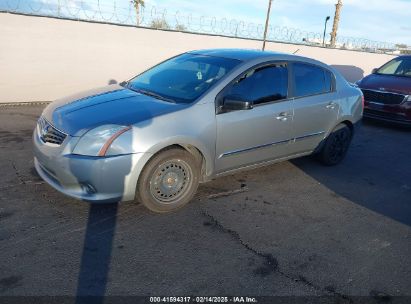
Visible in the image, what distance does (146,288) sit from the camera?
111 inches

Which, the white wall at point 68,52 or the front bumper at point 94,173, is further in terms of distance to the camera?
the white wall at point 68,52

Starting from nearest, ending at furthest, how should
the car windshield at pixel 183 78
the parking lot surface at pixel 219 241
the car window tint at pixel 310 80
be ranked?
the parking lot surface at pixel 219 241 < the car windshield at pixel 183 78 < the car window tint at pixel 310 80

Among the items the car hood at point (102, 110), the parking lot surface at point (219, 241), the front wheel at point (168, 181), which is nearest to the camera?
the parking lot surface at point (219, 241)

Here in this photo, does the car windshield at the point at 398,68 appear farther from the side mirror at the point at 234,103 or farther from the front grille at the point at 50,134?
the front grille at the point at 50,134

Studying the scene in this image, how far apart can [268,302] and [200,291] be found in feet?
1.67

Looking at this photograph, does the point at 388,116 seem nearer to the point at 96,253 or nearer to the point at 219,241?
the point at 219,241

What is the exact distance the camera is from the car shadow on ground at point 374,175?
15.3 feet

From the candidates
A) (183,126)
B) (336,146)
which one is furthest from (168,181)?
(336,146)

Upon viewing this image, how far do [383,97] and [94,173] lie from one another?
309 inches

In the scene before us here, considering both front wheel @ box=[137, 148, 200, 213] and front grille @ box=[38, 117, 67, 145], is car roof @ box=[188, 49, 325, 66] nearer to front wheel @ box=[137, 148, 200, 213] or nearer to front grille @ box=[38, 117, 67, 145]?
front wheel @ box=[137, 148, 200, 213]

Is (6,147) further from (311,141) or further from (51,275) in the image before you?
(311,141)

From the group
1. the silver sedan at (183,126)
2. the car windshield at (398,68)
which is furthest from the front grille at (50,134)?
the car windshield at (398,68)

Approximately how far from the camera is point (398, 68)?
9797 mm

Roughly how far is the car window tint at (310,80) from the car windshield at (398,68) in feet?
17.5
